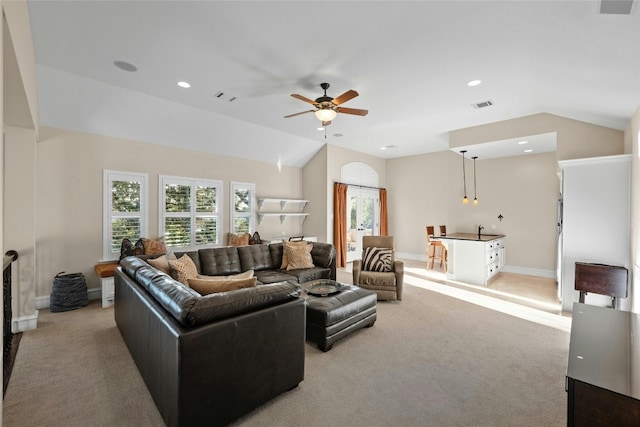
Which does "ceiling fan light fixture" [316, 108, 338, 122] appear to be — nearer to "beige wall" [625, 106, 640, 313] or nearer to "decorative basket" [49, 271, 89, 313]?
"beige wall" [625, 106, 640, 313]

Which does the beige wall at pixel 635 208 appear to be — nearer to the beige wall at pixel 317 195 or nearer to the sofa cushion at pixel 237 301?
the sofa cushion at pixel 237 301

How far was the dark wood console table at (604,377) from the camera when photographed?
3.62 feet

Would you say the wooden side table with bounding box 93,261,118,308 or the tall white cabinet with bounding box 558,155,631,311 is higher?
the tall white cabinet with bounding box 558,155,631,311

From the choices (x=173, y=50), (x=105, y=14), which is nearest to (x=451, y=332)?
(x=173, y=50)

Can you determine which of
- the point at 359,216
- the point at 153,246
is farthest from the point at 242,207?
the point at 359,216

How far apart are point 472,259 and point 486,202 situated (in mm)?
2236

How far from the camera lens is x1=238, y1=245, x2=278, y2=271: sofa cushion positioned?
4664mm

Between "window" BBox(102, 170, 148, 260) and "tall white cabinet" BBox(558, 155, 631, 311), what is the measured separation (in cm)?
685

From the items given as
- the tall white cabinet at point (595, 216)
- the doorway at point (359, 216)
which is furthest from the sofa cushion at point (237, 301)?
the doorway at point (359, 216)

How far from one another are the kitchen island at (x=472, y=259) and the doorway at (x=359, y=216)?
7.99ft

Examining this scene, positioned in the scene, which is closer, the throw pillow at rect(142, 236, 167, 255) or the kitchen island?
the throw pillow at rect(142, 236, 167, 255)

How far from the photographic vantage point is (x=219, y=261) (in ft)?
14.4

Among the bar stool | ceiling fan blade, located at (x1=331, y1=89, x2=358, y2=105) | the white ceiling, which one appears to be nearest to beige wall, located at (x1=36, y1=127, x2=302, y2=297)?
the white ceiling

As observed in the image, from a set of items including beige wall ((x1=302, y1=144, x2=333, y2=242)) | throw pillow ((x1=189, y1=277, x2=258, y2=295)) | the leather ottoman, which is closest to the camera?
throw pillow ((x1=189, y1=277, x2=258, y2=295))
